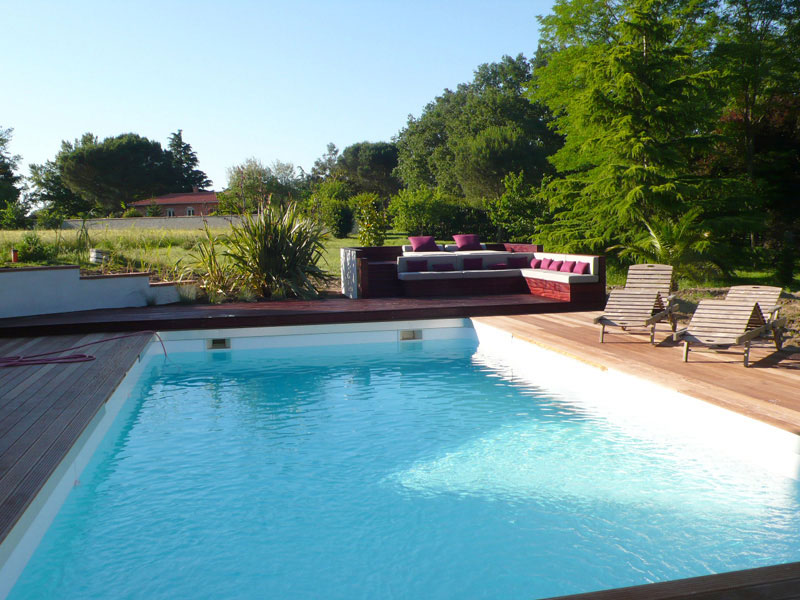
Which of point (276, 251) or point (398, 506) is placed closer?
point (398, 506)

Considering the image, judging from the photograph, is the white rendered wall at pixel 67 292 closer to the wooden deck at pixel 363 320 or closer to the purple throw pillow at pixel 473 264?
the wooden deck at pixel 363 320

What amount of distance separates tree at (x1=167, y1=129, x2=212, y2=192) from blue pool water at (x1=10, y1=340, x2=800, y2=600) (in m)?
49.3

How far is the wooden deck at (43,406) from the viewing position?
3293 millimetres

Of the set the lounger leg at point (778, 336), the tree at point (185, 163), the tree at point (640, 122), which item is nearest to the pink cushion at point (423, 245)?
the tree at point (640, 122)

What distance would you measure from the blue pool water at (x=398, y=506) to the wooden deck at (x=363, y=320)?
1.17ft

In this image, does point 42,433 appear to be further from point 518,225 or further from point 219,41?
point 219,41

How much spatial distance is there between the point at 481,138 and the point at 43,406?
2861 centimetres

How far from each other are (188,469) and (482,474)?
6.40ft

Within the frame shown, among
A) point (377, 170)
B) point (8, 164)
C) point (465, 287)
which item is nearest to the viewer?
point (465, 287)

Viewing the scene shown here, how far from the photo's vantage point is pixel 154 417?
570cm

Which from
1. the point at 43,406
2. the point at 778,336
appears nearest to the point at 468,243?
the point at 778,336

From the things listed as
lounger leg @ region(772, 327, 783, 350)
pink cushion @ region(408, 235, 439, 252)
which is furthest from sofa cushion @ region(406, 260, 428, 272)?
lounger leg @ region(772, 327, 783, 350)

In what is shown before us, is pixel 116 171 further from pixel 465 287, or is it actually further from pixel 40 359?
pixel 40 359

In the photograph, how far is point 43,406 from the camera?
478cm
